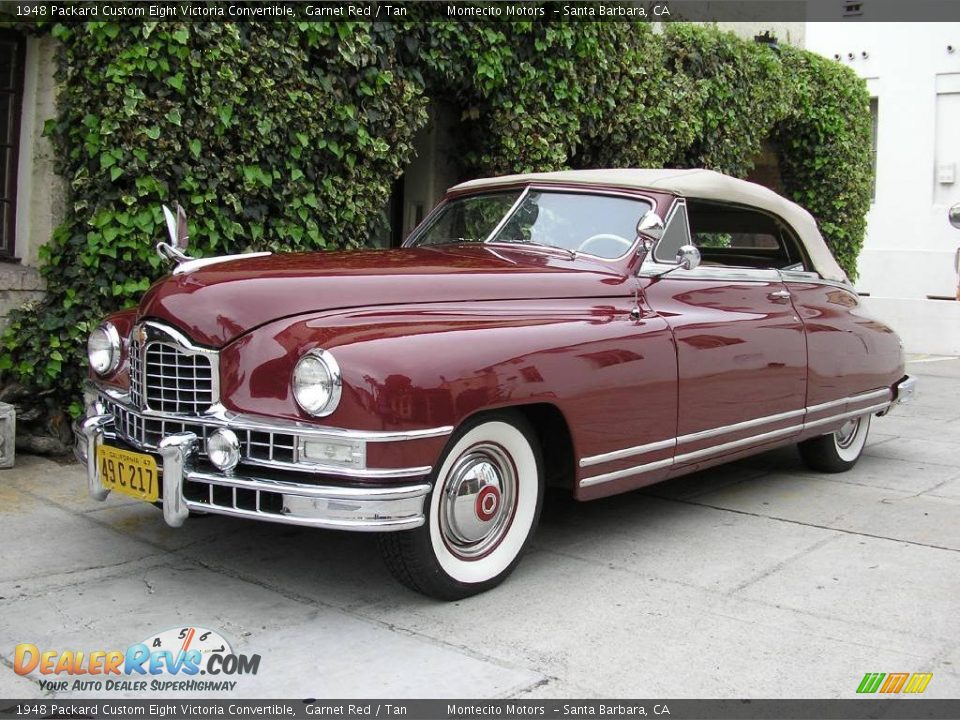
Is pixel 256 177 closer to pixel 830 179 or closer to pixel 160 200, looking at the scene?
pixel 160 200

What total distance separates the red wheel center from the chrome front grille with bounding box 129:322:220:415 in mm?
1017

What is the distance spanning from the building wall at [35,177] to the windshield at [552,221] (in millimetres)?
2507

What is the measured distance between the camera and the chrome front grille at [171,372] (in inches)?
141

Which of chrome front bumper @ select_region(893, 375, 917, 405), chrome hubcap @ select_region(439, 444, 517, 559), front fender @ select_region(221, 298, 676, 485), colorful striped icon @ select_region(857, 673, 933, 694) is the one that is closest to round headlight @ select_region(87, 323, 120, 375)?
front fender @ select_region(221, 298, 676, 485)

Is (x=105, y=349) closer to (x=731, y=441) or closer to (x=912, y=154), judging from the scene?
(x=731, y=441)

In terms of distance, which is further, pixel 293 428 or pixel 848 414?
pixel 848 414

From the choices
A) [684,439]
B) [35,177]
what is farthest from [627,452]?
[35,177]

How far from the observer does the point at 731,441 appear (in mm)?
4832

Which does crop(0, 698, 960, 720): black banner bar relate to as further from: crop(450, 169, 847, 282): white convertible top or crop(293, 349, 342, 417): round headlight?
crop(450, 169, 847, 282): white convertible top

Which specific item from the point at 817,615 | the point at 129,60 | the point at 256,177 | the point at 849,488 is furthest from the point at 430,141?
the point at 817,615

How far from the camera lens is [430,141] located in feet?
29.0

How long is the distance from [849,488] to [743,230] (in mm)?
1590

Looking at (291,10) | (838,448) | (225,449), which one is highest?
(291,10)

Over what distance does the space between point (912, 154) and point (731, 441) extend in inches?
505
